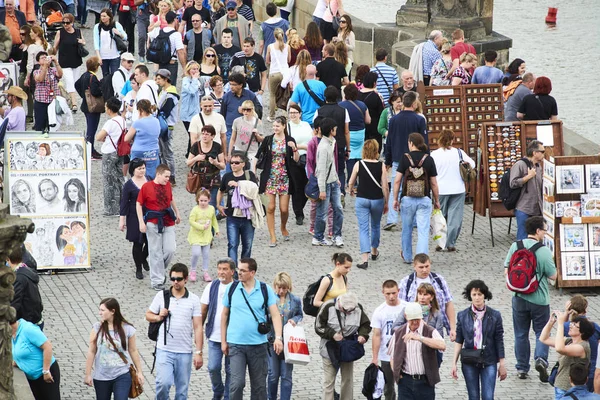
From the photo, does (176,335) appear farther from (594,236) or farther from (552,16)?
(552,16)

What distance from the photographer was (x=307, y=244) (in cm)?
1764

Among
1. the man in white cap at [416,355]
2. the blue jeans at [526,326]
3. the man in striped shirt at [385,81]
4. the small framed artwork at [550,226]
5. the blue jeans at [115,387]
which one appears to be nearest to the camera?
the man in white cap at [416,355]

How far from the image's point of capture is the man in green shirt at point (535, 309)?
13.3 m

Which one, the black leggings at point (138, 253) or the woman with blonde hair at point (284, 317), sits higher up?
the black leggings at point (138, 253)

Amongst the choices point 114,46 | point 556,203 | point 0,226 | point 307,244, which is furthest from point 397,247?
point 0,226

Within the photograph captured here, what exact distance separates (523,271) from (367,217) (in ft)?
11.9

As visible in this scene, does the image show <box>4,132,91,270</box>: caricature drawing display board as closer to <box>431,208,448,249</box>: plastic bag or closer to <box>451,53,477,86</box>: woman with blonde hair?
<box>431,208,448,249</box>: plastic bag

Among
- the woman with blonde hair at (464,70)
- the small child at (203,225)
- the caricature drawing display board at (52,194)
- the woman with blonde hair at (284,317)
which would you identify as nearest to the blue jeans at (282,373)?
the woman with blonde hair at (284,317)

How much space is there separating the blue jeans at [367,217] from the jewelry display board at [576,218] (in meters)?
2.02

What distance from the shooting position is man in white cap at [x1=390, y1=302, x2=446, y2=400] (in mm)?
11617

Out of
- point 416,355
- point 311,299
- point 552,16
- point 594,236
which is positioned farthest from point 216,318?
point 552,16

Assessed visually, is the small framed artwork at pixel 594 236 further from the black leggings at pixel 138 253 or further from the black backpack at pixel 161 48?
the black backpack at pixel 161 48

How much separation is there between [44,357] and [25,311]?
2.62 ft

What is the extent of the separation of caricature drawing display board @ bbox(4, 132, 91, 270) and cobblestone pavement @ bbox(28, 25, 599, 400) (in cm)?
29
